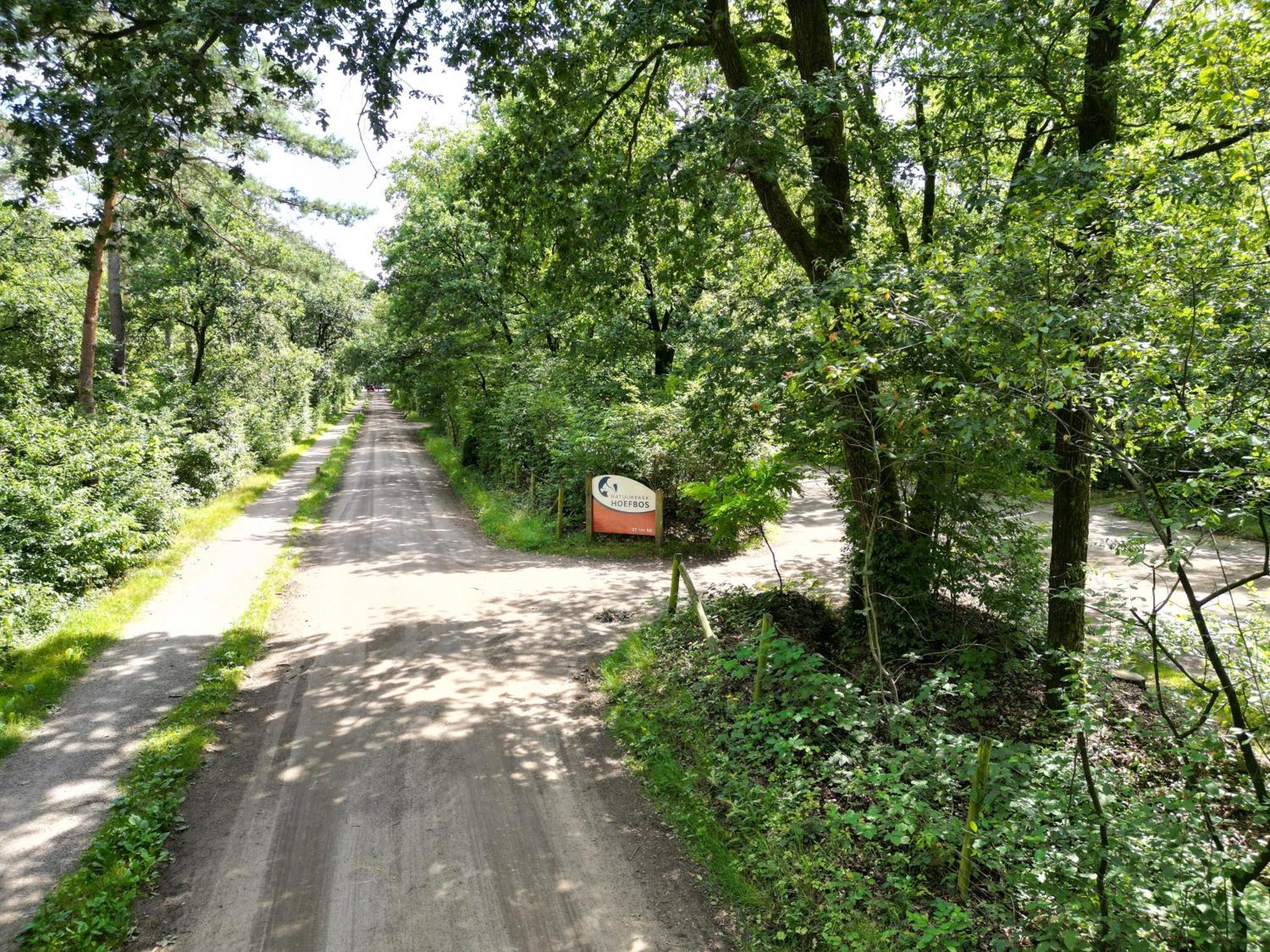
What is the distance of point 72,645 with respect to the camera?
8.38 meters

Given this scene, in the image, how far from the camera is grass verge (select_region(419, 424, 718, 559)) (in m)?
13.9

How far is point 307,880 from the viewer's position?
4750 millimetres

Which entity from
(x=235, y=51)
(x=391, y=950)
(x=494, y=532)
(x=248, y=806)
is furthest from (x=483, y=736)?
(x=494, y=532)

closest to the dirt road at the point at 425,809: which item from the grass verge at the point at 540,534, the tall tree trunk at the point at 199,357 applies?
the grass verge at the point at 540,534

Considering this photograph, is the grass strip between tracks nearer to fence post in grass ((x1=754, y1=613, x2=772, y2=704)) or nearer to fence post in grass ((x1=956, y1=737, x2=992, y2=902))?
fence post in grass ((x1=754, y1=613, x2=772, y2=704))

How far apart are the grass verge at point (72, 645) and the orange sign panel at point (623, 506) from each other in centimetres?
796

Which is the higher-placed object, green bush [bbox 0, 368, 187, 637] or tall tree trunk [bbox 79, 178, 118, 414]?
tall tree trunk [bbox 79, 178, 118, 414]

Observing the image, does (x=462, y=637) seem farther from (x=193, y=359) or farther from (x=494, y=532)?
(x=193, y=359)

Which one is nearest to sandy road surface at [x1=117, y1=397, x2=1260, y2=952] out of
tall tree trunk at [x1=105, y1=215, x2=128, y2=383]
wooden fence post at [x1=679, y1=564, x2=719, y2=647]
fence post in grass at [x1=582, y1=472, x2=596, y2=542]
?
wooden fence post at [x1=679, y1=564, x2=719, y2=647]

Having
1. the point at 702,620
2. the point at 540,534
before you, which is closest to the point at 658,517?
the point at 540,534

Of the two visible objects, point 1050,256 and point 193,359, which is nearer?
point 1050,256

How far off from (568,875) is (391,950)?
4.16 feet

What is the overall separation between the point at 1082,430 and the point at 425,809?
20.5ft

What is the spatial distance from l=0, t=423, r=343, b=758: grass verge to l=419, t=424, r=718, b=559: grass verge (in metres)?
6.34
